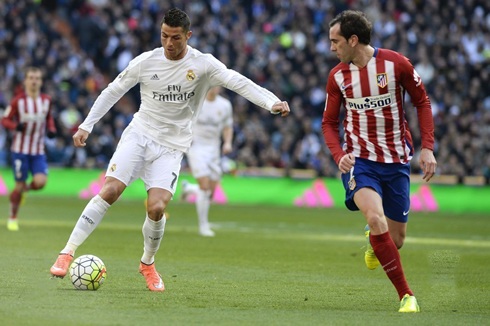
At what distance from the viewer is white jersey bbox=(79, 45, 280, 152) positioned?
24.9ft

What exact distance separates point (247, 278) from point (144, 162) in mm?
1773

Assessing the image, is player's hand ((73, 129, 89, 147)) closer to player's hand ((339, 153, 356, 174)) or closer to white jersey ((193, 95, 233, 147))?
player's hand ((339, 153, 356, 174))

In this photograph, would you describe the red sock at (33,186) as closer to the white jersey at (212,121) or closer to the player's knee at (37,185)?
the player's knee at (37,185)

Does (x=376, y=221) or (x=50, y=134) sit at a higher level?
(x=376, y=221)

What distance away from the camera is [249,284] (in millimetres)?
8070

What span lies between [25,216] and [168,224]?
332cm

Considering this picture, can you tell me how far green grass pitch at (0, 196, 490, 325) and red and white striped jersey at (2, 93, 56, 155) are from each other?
4.71ft

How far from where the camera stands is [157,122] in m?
7.75

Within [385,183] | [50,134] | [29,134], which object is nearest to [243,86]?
[385,183]

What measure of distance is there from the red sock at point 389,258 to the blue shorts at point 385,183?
0.46m

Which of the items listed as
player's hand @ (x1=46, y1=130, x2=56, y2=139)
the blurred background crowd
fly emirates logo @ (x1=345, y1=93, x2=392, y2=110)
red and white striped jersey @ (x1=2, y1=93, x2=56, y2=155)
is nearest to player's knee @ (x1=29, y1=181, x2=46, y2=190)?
red and white striped jersey @ (x1=2, y1=93, x2=56, y2=155)

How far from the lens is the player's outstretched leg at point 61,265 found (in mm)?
7082

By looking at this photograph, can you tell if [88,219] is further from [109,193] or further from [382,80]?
[382,80]

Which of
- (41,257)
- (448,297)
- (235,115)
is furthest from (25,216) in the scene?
(448,297)
